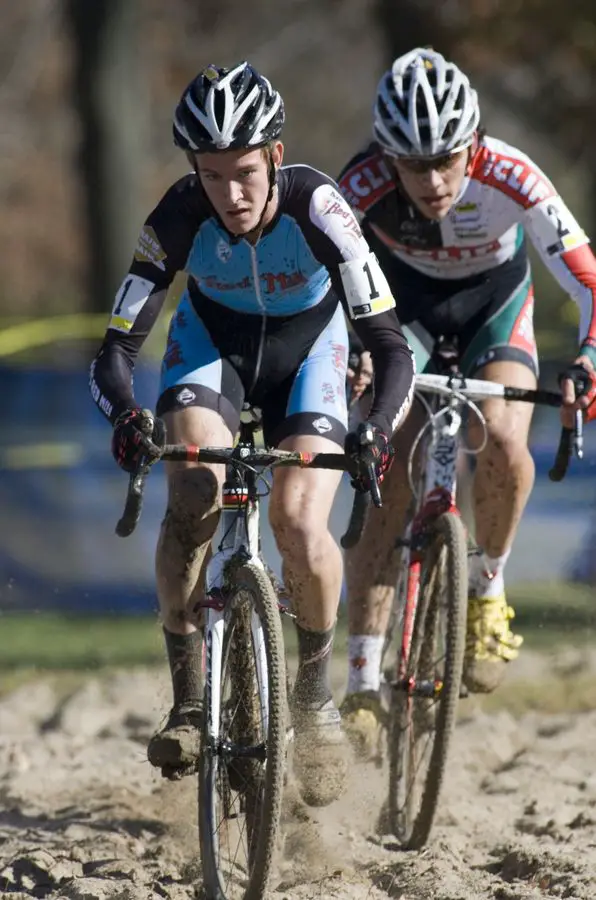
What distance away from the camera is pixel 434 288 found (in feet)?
21.5

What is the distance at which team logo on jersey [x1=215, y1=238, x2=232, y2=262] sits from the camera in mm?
5227

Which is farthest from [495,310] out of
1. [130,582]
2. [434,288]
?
[130,582]

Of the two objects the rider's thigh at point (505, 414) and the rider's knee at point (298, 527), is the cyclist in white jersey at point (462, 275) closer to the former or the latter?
the rider's thigh at point (505, 414)

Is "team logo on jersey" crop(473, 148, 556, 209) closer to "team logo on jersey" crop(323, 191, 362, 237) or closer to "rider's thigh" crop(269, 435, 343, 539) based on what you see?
"team logo on jersey" crop(323, 191, 362, 237)

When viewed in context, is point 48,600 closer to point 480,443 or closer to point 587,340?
point 480,443

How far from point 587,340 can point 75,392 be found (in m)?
4.38

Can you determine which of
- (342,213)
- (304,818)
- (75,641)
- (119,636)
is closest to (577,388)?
(342,213)

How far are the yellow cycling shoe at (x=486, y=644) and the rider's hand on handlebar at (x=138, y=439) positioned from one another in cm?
211

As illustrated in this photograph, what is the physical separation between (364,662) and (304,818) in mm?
957

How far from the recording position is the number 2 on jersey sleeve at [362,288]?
16.5ft

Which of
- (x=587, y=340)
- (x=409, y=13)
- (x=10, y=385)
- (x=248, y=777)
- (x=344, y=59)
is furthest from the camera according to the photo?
(x=344, y=59)

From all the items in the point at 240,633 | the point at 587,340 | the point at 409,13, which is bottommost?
the point at 240,633

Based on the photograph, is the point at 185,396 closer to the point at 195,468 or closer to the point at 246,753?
the point at 195,468

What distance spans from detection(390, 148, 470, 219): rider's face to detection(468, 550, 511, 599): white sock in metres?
1.44
